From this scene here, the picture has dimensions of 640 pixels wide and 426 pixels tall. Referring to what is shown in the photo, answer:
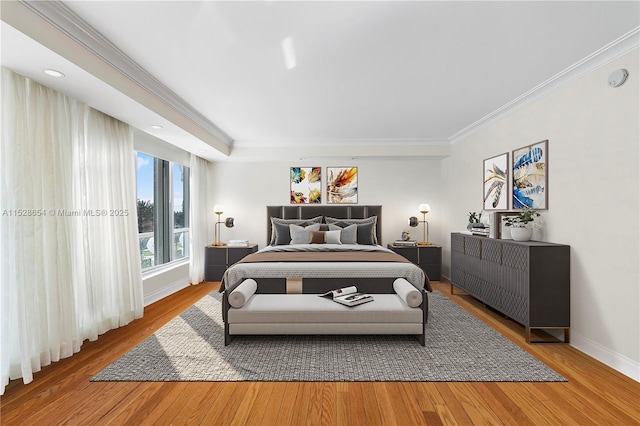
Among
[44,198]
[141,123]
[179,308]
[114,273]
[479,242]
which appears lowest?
[179,308]

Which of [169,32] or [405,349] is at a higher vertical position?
[169,32]

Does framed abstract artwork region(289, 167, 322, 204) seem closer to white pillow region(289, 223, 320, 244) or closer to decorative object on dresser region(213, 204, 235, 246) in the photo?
white pillow region(289, 223, 320, 244)

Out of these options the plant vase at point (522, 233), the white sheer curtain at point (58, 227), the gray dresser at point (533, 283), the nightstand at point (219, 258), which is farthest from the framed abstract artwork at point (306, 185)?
the plant vase at point (522, 233)

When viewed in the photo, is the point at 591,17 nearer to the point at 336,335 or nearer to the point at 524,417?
the point at 524,417

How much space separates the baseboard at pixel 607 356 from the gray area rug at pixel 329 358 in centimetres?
54

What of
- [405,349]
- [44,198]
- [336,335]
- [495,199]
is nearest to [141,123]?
[44,198]

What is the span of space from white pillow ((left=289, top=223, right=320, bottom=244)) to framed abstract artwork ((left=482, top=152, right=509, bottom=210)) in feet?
8.79

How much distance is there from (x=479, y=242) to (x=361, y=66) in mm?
2588

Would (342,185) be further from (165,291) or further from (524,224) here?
(165,291)

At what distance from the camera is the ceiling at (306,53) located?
2004mm

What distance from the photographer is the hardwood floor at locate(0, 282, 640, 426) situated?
6.21ft

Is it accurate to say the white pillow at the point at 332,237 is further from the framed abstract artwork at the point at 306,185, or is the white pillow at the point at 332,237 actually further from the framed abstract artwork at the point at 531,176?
the framed abstract artwork at the point at 531,176

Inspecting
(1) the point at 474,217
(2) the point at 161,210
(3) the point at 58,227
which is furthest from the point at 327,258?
(2) the point at 161,210

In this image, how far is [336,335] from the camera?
3113 mm
